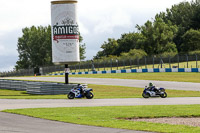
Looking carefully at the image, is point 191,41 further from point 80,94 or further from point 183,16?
point 80,94

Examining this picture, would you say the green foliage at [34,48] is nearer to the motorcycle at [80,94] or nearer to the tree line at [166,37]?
the tree line at [166,37]

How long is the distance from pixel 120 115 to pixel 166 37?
99935mm

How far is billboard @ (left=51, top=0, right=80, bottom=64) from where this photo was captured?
3350cm

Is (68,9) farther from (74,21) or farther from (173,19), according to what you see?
(173,19)

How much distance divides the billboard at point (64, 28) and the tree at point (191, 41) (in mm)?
79860

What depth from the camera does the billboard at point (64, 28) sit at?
3350 cm

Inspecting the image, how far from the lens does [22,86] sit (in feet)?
131

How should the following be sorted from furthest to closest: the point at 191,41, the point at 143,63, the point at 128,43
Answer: the point at 128,43 < the point at 191,41 < the point at 143,63

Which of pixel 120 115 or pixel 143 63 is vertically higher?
pixel 143 63

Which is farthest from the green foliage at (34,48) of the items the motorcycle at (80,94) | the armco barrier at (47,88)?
the motorcycle at (80,94)

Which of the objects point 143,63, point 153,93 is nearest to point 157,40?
point 143,63

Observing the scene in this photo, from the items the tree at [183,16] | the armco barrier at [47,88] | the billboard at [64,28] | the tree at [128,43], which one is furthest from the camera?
the tree at [128,43]

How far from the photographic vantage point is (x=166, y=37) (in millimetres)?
115188

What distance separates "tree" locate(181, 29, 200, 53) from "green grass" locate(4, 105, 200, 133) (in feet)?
308
